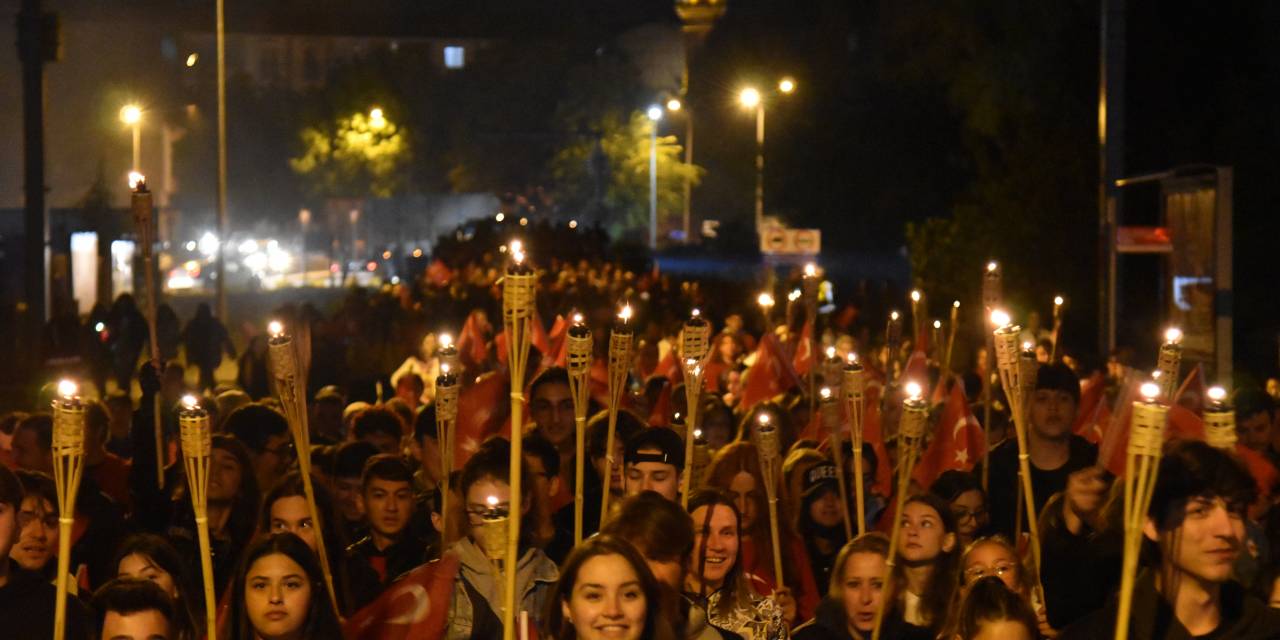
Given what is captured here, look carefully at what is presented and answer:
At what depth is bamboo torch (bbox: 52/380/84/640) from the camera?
5.31 meters

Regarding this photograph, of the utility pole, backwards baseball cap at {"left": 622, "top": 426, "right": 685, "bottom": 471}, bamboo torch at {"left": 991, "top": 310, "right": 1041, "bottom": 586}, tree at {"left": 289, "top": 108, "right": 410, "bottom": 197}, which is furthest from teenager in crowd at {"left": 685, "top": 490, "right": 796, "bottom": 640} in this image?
tree at {"left": 289, "top": 108, "right": 410, "bottom": 197}

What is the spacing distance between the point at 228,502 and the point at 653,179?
2278 inches

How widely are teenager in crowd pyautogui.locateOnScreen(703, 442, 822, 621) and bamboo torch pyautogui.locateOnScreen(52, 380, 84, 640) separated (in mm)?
2538

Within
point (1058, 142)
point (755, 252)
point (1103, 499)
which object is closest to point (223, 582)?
point (1103, 499)

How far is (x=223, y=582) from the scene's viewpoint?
23.4 ft

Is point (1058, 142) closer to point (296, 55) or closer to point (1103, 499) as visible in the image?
point (1103, 499)

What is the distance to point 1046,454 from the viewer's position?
339 inches

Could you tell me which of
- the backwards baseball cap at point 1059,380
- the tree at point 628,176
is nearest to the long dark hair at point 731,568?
the backwards baseball cap at point 1059,380

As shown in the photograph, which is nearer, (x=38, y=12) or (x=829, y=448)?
(x=829, y=448)

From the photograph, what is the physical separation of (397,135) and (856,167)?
4219 cm

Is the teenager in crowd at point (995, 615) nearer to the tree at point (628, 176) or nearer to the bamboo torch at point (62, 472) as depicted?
the bamboo torch at point (62, 472)

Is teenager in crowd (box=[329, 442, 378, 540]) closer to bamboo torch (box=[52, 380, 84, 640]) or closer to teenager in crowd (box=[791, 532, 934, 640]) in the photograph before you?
teenager in crowd (box=[791, 532, 934, 640])

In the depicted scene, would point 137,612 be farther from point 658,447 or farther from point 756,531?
point 756,531

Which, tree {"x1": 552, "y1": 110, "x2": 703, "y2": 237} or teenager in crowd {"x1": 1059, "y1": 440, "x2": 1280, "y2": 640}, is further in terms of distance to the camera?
tree {"x1": 552, "y1": 110, "x2": 703, "y2": 237}
